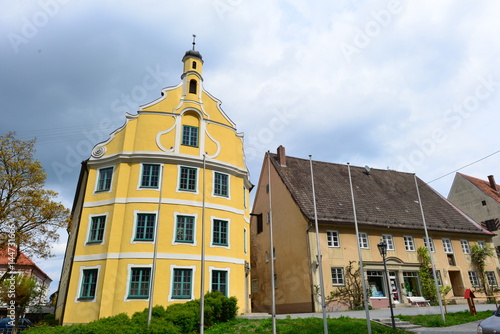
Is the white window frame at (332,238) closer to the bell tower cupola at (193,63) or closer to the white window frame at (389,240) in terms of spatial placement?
the white window frame at (389,240)

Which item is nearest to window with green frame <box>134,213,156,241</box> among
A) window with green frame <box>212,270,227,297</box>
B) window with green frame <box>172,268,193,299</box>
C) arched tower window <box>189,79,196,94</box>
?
window with green frame <box>172,268,193,299</box>

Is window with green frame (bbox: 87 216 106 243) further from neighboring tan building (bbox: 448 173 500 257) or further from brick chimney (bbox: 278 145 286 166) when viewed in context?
neighboring tan building (bbox: 448 173 500 257)

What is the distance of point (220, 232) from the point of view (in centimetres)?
2288

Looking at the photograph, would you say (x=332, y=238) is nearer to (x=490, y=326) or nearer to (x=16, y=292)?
(x=490, y=326)

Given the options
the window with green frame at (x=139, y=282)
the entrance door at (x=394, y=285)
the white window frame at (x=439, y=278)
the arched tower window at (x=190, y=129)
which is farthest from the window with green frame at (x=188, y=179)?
the white window frame at (x=439, y=278)

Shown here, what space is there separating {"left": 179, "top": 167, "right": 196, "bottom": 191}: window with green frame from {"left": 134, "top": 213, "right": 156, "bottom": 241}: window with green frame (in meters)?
2.71

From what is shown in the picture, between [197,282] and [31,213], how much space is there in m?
10.5

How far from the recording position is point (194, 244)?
21.6 m

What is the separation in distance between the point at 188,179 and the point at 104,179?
18.1ft

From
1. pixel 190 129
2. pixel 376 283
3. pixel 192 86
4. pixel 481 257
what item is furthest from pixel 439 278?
pixel 192 86

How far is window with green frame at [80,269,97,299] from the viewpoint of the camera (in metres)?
20.0

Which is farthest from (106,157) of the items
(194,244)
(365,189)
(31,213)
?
(365,189)

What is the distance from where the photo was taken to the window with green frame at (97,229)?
69.7ft

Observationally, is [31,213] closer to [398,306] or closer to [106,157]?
[106,157]
